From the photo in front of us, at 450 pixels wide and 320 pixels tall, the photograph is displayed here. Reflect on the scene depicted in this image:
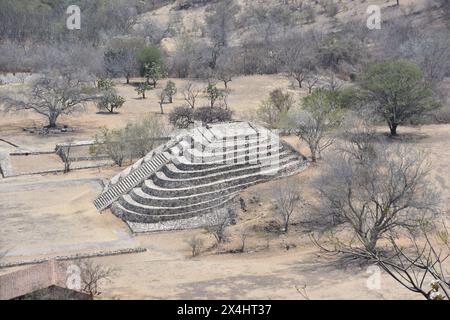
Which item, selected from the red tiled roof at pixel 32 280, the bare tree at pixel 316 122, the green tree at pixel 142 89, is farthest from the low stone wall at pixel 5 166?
the red tiled roof at pixel 32 280

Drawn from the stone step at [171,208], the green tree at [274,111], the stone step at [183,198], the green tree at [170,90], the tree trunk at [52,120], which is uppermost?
the green tree at [170,90]

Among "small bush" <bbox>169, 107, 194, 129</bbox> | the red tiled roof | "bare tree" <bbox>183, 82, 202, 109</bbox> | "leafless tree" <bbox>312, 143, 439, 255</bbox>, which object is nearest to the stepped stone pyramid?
"leafless tree" <bbox>312, 143, 439, 255</bbox>

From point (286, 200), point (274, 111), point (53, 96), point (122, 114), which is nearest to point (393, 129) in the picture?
point (274, 111)

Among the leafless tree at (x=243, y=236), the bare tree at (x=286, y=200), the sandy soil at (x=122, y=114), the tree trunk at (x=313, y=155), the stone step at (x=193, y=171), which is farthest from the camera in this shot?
the sandy soil at (x=122, y=114)

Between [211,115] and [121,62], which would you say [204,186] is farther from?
[121,62]

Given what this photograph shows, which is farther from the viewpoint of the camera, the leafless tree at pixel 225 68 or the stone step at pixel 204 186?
the leafless tree at pixel 225 68

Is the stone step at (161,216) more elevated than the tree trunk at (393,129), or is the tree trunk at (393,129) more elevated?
the tree trunk at (393,129)

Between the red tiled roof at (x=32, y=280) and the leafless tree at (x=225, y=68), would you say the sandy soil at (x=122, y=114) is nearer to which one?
the leafless tree at (x=225, y=68)

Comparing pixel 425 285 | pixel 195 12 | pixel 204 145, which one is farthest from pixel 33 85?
pixel 195 12
